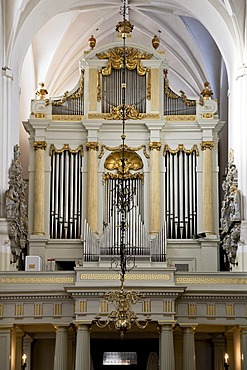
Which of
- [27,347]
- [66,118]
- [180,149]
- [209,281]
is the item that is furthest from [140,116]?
[27,347]

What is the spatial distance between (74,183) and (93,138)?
1582 mm

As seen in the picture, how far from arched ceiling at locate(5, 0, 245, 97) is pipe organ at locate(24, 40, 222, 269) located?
2.00 metres

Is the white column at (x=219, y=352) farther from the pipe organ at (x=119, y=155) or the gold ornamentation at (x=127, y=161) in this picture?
the gold ornamentation at (x=127, y=161)

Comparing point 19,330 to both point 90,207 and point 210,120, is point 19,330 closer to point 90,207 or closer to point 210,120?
point 90,207

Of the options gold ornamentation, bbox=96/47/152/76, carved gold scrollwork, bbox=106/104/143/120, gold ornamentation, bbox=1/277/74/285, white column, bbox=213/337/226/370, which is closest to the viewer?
gold ornamentation, bbox=1/277/74/285

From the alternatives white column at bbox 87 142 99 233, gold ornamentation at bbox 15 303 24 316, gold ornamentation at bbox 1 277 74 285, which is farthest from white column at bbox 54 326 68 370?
white column at bbox 87 142 99 233

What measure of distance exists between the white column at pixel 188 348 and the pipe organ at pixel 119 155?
3.75 m

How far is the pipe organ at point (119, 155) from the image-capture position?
1267 inches

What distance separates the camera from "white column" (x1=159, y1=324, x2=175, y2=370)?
90.4ft

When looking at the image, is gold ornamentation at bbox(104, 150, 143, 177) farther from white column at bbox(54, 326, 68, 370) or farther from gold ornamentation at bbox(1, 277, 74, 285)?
white column at bbox(54, 326, 68, 370)

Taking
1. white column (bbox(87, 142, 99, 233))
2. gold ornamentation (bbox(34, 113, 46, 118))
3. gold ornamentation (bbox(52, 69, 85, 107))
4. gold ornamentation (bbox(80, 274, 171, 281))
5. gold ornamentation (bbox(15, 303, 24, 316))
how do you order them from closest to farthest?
gold ornamentation (bbox(80, 274, 171, 281))
gold ornamentation (bbox(15, 303, 24, 316))
white column (bbox(87, 142, 99, 233))
gold ornamentation (bbox(34, 113, 46, 118))
gold ornamentation (bbox(52, 69, 85, 107))

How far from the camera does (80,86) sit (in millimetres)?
33656

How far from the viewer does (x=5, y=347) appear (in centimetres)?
2812

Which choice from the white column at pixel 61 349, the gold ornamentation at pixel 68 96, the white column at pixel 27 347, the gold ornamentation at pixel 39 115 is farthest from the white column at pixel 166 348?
the gold ornamentation at pixel 68 96
